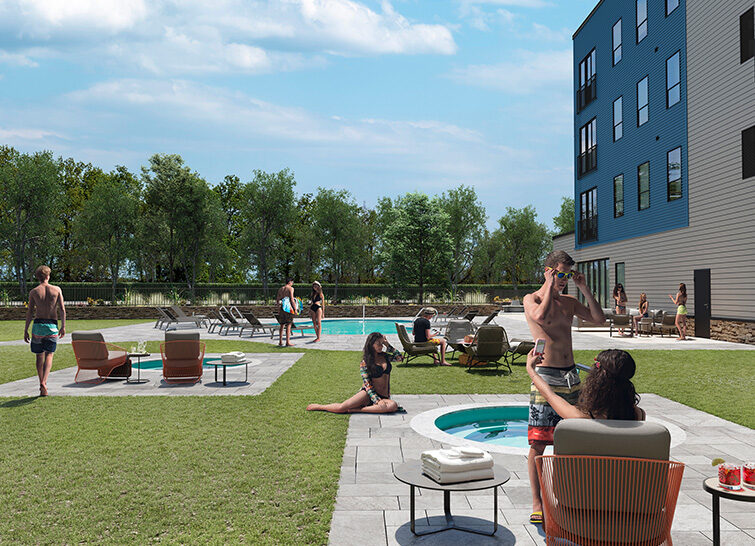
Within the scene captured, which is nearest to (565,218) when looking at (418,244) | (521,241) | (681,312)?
(521,241)

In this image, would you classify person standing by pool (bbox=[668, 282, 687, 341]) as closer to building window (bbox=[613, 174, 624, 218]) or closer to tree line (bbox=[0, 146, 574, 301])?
building window (bbox=[613, 174, 624, 218])

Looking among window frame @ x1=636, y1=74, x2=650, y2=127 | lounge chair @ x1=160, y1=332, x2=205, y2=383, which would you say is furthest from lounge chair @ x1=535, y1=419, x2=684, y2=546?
window frame @ x1=636, y1=74, x2=650, y2=127

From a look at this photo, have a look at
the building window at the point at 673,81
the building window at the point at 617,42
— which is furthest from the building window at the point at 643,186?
the building window at the point at 617,42

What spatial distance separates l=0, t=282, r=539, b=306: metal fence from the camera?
117ft

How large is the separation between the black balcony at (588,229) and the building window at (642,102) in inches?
220

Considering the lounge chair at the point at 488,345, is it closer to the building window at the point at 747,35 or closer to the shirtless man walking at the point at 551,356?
the shirtless man walking at the point at 551,356

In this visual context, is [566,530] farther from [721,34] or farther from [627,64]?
[627,64]

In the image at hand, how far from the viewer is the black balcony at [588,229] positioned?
27.5 metres

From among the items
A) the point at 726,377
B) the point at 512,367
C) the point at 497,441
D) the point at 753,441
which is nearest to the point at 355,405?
the point at 497,441

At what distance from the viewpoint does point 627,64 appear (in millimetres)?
24141

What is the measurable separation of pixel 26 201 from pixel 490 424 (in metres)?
39.9

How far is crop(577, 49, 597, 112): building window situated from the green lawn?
21.0 metres

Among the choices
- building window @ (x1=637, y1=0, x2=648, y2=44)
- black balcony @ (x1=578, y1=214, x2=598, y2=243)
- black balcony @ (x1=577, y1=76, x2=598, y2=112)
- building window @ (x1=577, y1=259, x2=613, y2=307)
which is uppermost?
building window @ (x1=637, y1=0, x2=648, y2=44)

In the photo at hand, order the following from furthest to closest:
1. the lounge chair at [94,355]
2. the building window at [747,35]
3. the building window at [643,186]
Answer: the building window at [643,186] < the building window at [747,35] < the lounge chair at [94,355]
